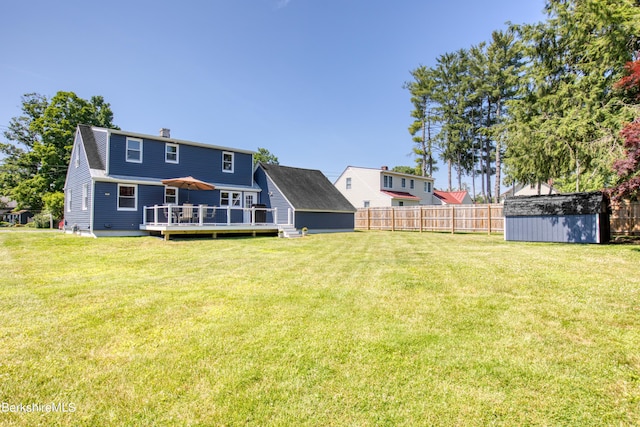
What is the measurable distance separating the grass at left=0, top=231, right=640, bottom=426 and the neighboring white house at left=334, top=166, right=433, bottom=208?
78.1 feet

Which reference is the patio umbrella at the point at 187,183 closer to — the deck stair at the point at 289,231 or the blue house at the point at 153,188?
the blue house at the point at 153,188

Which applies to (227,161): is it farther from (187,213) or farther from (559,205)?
(559,205)

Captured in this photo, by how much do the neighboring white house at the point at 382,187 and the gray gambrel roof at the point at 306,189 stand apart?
7.36 meters

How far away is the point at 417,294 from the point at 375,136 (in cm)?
3260

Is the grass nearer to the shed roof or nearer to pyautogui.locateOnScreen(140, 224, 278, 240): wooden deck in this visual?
the shed roof

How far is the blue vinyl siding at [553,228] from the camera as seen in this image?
12.2 metres

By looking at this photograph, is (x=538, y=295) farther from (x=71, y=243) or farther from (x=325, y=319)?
(x=71, y=243)

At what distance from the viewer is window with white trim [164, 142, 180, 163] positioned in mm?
16948

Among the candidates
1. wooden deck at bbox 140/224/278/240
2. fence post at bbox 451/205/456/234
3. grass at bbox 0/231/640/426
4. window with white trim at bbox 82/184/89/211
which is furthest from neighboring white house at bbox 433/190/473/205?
window with white trim at bbox 82/184/89/211

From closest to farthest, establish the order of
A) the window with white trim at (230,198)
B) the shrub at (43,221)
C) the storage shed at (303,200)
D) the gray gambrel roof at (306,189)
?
the window with white trim at (230,198) < the storage shed at (303,200) < the gray gambrel roof at (306,189) < the shrub at (43,221)

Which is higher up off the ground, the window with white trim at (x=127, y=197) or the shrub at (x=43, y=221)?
the window with white trim at (x=127, y=197)

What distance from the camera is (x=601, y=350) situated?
10.1 feet

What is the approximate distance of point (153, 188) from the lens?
631 inches

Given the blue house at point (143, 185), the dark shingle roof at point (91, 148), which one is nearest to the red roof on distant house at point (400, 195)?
the blue house at point (143, 185)
